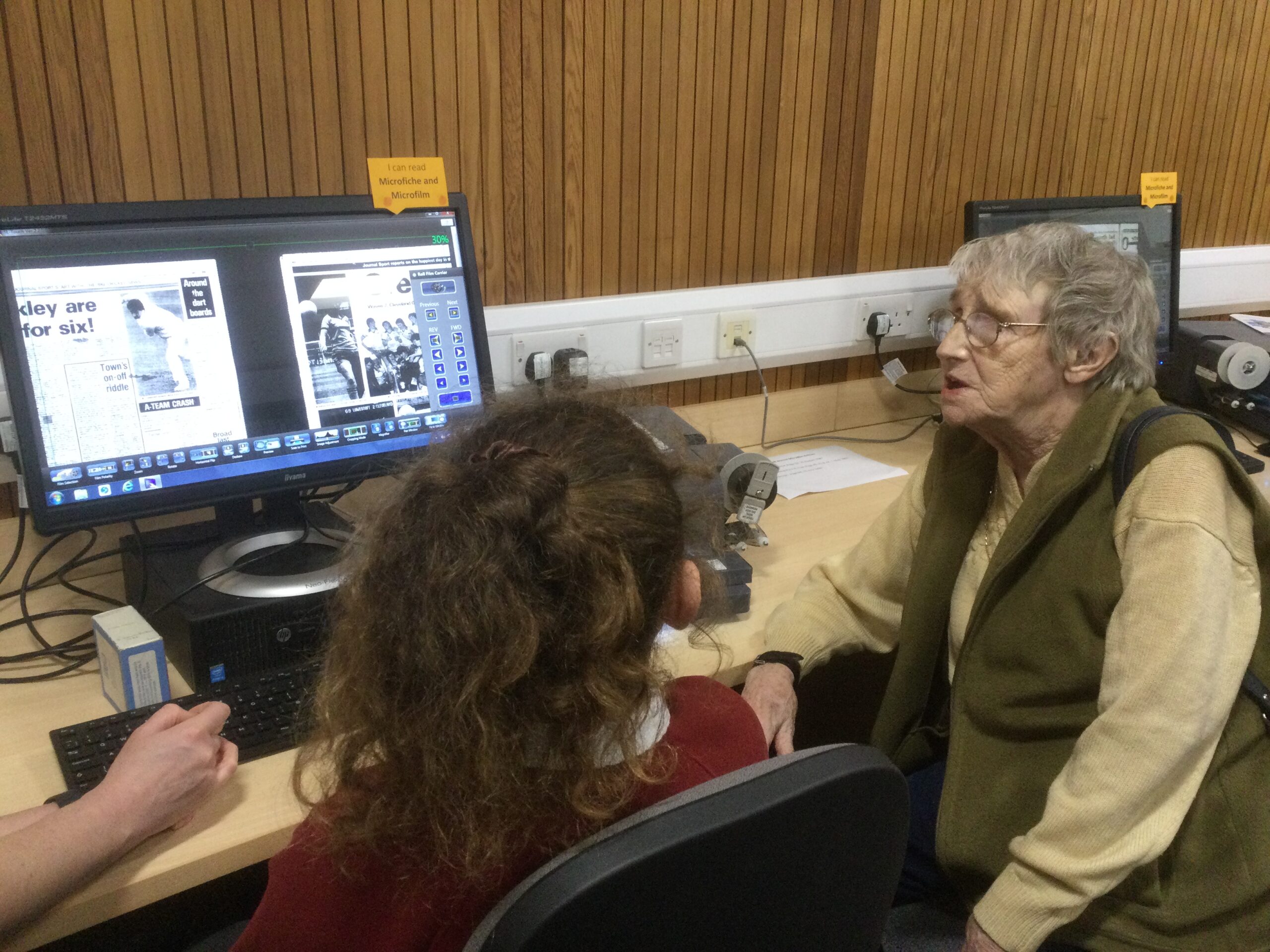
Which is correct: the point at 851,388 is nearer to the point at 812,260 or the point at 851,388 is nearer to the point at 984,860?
the point at 812,260

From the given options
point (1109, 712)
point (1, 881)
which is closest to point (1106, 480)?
point (1109, 712)

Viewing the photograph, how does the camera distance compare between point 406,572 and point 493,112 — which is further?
point 493,112

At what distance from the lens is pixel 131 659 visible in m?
1.14

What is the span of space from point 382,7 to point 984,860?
1429mm

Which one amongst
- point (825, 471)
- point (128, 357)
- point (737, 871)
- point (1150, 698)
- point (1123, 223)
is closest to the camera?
point (737, 871)

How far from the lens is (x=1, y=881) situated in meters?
0.87

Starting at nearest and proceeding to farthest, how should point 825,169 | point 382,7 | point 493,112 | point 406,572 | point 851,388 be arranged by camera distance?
point 406,572
point 382,7
point 493,112
point 825,169
point 851,388

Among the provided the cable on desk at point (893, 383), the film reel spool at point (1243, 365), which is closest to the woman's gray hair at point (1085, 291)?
the cable on desk at point (893, 383)

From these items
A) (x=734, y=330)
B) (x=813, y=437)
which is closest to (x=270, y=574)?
(x=734, y=330)

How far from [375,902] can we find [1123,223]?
2055 mm

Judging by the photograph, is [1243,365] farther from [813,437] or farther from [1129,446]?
[1129,446]

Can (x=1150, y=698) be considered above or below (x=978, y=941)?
above

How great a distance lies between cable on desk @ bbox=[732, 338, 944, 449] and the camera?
2.12 m

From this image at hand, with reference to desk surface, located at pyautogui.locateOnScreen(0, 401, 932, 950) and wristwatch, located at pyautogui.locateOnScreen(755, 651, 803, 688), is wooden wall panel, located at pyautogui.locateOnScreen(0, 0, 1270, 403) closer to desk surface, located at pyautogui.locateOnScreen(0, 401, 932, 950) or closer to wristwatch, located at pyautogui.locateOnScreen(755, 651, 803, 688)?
desk surface, located at pyautogui.locateOnScreen(0, 401, 932, 950)
